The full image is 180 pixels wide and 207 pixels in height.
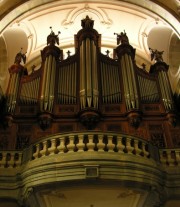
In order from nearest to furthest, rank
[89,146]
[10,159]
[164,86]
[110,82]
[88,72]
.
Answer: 1. [89,146]
2. [10,159]
3. [88,72]
4. [110,82]
5. [164,86]

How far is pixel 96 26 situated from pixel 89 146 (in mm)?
7314

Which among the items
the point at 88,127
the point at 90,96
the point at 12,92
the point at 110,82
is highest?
the point at 110,82

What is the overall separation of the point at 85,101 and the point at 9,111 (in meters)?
1.88

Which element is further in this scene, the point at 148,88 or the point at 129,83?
the point at 148,88

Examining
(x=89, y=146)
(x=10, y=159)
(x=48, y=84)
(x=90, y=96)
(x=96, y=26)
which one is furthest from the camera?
(x=96, y=26)

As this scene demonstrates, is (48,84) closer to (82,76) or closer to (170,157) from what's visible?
(82,76)

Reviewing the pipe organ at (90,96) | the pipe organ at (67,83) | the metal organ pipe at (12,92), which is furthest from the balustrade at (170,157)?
the metal organ pipe at (12,92)

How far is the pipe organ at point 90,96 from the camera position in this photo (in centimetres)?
848

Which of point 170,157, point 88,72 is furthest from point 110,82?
point 170,157

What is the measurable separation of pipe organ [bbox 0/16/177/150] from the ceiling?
237 centimetres

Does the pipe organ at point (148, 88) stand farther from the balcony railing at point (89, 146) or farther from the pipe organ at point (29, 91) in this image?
the pipe organ at point (29, 91)

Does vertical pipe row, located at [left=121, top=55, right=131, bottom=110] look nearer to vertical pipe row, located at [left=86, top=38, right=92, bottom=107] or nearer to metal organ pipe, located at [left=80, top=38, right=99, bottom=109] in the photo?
metal organ pipe, located at [left=80, top=38, right=99, bottom=109]

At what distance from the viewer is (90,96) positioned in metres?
8.52

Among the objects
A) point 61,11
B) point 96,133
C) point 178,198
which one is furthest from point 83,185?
point 61,11
